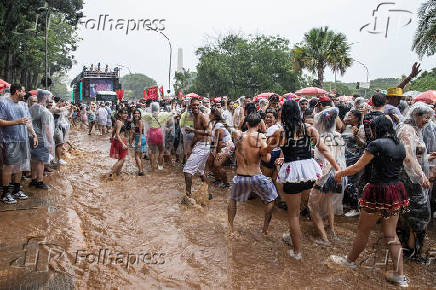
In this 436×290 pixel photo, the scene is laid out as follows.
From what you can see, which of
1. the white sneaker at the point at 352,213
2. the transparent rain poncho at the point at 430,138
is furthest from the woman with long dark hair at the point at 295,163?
the white sneaker at the point at 352,213

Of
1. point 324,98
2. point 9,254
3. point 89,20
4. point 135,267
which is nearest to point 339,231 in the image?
point 324,98

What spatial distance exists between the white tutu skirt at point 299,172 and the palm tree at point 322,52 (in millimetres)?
18576

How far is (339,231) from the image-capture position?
4.92m

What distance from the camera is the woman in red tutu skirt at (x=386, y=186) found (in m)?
3.26

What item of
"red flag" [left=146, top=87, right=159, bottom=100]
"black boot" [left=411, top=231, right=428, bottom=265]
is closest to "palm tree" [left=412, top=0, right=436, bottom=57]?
"red flag" [left=146, top=87, right=159, bottom=100]

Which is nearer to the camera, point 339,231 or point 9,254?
point 9,254

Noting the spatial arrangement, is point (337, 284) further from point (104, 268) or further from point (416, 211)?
point (104, 268)

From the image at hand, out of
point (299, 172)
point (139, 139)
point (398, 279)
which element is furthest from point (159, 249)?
point (139, 139)

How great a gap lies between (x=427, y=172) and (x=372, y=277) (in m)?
1.69

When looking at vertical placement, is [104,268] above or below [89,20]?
below

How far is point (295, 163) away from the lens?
12.8 feet

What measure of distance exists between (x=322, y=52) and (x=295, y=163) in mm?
19142

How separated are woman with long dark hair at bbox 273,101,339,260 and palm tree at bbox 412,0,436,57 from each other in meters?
14.8

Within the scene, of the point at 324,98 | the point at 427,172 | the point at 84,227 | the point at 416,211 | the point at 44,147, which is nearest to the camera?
the point at 416,211
